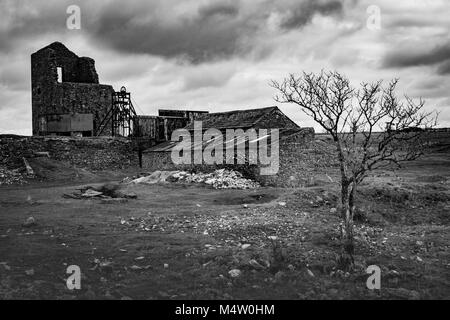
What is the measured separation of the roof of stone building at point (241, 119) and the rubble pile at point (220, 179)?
610 cm

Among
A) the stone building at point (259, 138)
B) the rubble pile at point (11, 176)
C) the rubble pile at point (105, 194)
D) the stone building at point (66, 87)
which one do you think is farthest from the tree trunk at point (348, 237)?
the stone building at point (66, 87)

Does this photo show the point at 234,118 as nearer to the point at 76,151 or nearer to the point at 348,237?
the point at 76,151

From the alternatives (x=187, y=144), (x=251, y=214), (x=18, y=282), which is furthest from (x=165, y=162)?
(x=18, y=282)

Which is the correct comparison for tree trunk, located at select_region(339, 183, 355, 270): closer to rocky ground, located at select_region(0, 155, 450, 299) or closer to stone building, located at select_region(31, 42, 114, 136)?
rocky ground, located at select_region(0, 155, 450, 299)

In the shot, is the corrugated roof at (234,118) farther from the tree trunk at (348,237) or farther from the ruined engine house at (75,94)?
the tree trunk at (348,237)

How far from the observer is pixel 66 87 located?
42000 millimetres

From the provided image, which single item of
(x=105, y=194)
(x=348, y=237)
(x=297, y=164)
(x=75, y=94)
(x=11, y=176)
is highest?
(x=75, y=94)

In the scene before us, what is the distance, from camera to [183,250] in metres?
9.75

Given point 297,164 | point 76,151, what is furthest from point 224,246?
point 76,151

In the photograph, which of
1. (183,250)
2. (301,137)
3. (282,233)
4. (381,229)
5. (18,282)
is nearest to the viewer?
(18,282)

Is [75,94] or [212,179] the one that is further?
[75,94]

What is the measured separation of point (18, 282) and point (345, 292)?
594 cm

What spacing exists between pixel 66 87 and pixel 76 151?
13207 mm
